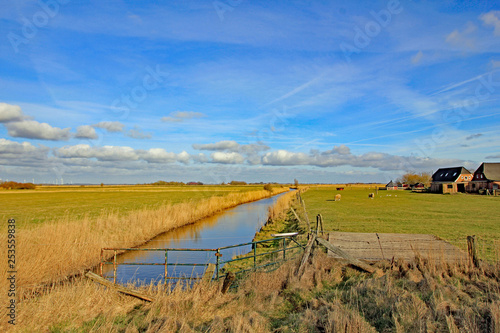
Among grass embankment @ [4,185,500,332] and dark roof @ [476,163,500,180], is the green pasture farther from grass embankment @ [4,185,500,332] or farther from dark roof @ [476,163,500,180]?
dark roof @ [476,163,500,180]

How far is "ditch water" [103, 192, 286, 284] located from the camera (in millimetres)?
13453

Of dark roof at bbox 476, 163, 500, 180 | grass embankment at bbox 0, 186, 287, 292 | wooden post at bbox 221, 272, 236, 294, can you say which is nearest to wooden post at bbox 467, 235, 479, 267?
wooden post at bbox 221, 272, 236, 294

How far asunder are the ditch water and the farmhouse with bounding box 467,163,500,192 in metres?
53.2

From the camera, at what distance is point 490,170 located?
61.2 m

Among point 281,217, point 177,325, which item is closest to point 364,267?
point 177,325

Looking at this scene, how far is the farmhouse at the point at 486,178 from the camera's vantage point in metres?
58.5

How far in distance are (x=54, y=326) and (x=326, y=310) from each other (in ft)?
19.5

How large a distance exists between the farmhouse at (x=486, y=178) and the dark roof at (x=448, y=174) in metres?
3.04

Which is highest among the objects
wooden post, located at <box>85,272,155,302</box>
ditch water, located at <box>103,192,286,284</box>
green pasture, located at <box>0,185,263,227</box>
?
wooden post, located at <box>85,272,155,302</box>

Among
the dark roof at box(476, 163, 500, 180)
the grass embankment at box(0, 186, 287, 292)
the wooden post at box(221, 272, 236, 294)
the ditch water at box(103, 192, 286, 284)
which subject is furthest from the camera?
the dark roof at box(476, 163, 500, 180)

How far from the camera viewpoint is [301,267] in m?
9.52

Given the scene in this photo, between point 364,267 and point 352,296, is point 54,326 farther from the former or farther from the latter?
point 364,267

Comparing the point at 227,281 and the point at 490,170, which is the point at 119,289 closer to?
the point at 227,281

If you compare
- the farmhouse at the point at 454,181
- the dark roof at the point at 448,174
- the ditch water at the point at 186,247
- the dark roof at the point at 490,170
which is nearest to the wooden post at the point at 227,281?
the ditch water at the point at 186,247
